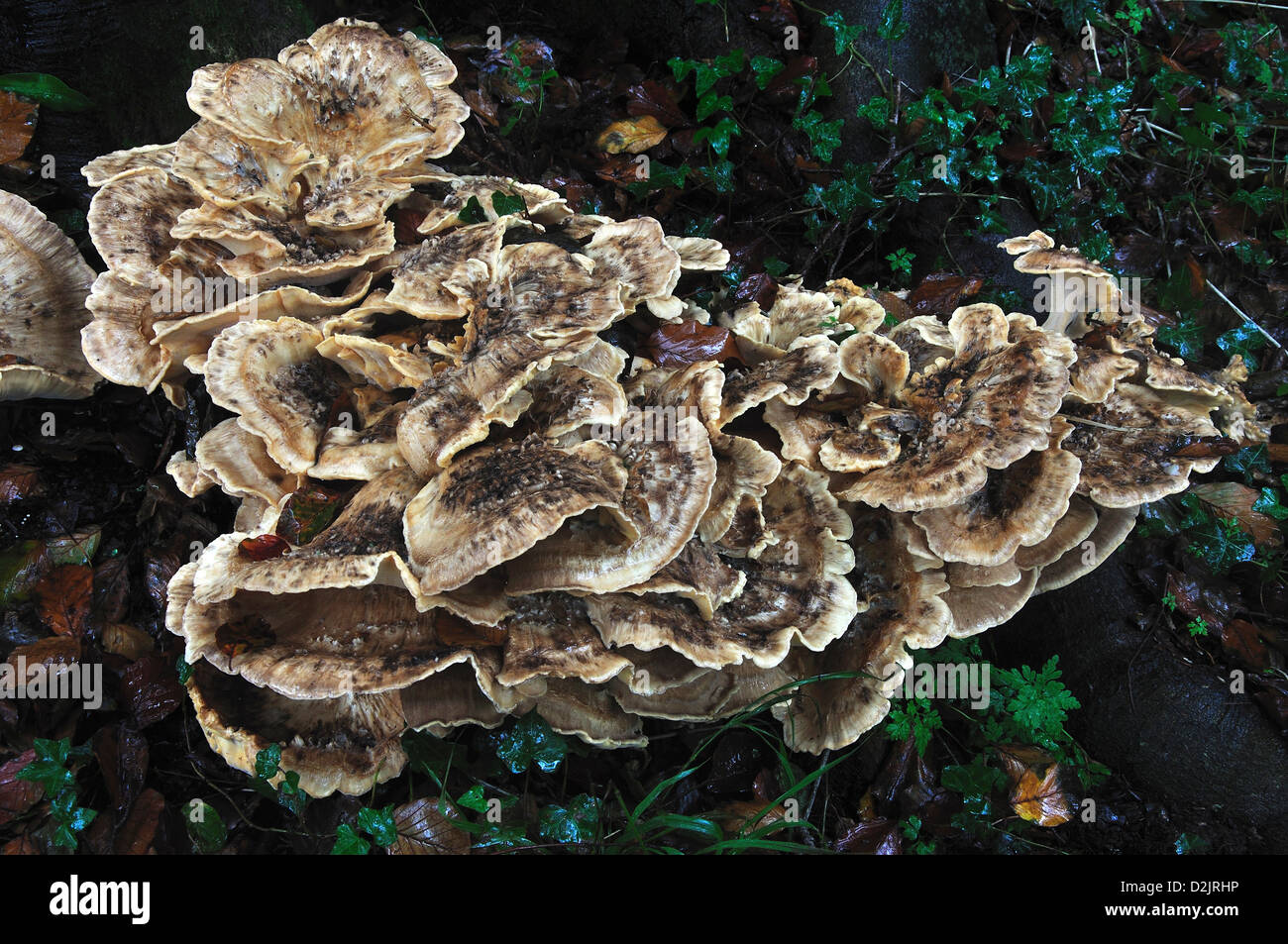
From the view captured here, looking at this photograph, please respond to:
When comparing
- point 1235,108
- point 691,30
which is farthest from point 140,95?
point 1235,108

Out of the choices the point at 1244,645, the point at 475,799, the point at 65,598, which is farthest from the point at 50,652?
the point at 1244,645

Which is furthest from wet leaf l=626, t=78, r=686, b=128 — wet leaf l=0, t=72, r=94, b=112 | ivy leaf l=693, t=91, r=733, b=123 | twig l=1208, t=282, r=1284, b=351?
twig l=1208, t=282, r=1284, b=351

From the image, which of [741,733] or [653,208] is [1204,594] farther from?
[653,208]

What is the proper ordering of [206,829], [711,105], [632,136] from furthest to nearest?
[632,136] → [711,105] → [206,829]

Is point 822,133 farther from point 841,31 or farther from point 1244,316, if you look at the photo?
point 1244,316

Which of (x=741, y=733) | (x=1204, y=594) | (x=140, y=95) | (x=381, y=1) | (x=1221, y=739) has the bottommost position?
(x=741, y=733)

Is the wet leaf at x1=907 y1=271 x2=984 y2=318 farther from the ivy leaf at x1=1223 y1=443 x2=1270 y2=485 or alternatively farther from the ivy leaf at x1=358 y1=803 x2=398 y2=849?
the ivy leaf at x1=358 y1=803 x2=398 y2=849

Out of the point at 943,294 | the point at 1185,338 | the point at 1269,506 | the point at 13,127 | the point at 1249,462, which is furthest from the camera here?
the point at 1185,338

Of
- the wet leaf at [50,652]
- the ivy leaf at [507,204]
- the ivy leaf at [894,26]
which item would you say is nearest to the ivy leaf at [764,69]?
the ivy leaf at [894,26]
